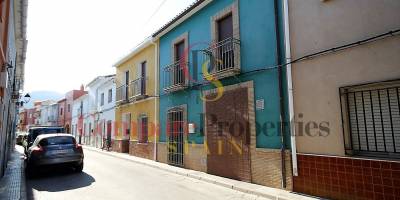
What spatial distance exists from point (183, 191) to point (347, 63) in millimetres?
4904

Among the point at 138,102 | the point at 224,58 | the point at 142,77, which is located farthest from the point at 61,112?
the point at 224,58

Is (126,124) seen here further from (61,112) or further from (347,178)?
(61,112)

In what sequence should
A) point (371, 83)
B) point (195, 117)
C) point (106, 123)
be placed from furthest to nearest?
point (106, 123)
point (195, 117)
point (371, 83)

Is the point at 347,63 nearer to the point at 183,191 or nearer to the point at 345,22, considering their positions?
the point at 345,22

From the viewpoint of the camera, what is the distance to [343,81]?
5.67m

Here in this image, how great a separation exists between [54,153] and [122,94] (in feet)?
28.2

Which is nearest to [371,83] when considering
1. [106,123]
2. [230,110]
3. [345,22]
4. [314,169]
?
[345,22]

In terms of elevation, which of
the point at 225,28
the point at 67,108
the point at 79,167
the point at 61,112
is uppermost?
the point at 225,28

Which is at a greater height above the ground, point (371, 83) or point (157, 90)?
point (157, 90)

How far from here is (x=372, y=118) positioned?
5.38 metres

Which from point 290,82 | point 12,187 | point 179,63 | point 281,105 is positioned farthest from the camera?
point 179,63

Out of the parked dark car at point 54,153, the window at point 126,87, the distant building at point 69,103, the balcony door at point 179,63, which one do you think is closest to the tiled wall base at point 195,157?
the balcony door at point 179,63

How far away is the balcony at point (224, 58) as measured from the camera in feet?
27.7

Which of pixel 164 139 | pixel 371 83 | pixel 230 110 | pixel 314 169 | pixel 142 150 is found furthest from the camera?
pixel 142 150
